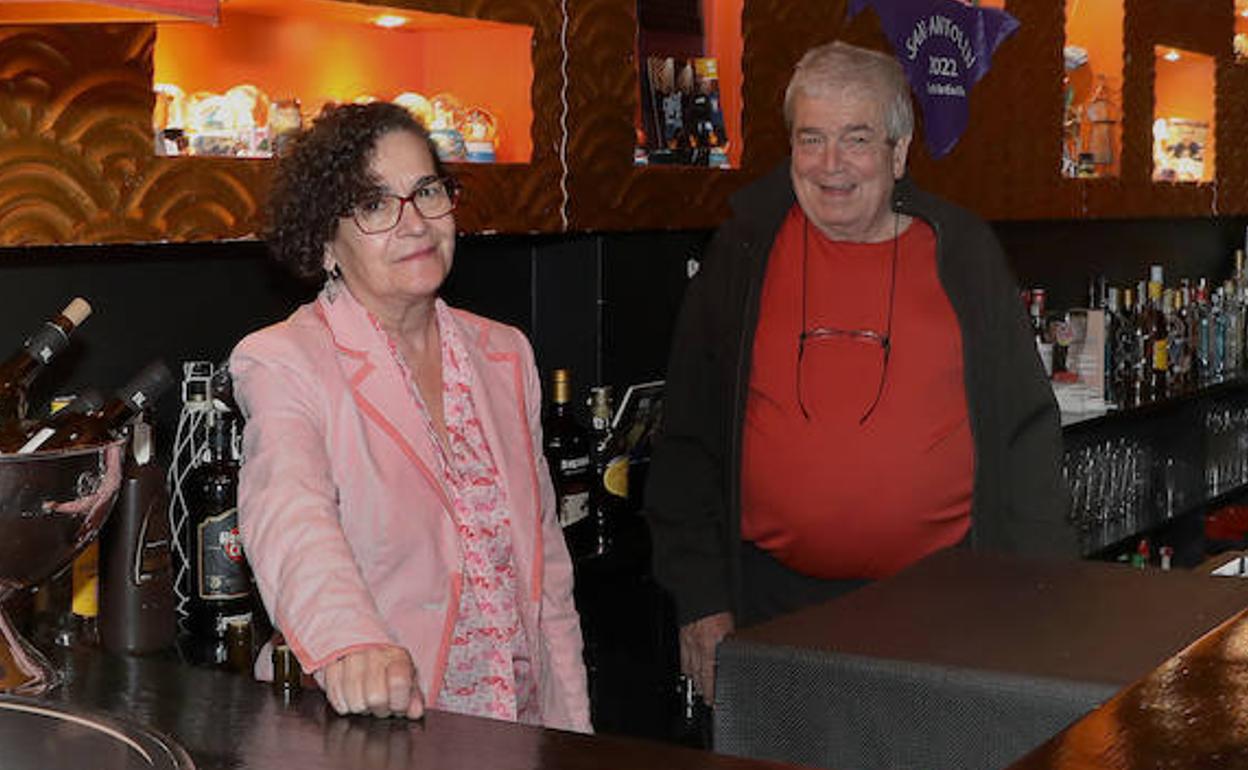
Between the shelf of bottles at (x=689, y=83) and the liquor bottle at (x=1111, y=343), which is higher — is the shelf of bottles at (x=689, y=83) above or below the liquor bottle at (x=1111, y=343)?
above

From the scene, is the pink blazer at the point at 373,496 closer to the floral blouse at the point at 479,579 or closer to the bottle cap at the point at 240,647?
the floral blouse at the point at 479,579

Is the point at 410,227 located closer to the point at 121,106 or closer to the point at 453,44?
the point at 121,106

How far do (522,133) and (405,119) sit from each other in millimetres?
746

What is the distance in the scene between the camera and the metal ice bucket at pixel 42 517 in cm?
182

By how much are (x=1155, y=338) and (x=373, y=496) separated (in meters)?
3.87

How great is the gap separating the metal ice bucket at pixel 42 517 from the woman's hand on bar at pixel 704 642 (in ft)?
4.18

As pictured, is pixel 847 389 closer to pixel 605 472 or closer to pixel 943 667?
pixel 605 472

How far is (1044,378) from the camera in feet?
→ 9.98

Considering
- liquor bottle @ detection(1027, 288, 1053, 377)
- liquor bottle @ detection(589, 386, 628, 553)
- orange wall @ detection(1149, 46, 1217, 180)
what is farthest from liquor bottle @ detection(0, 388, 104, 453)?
orange wall @ detection(1149, 46, 1217, 180)

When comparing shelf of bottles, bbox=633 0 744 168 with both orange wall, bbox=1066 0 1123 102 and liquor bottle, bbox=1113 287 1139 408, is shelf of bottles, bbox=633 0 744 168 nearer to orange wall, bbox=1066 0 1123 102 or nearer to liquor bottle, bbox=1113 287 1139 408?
orange wall, bbox=1066 0 1123 102

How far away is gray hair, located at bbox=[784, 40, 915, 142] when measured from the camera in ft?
9.77

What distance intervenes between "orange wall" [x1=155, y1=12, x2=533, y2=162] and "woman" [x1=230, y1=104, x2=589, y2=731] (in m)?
0.62

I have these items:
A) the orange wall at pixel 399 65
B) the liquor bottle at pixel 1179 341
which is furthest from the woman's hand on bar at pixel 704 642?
the liquor bottle at pixel 1179 341

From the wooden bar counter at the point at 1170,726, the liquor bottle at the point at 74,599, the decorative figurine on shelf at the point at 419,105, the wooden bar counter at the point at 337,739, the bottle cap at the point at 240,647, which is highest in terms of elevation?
the decorative figurine on shelf at the point at 419,105
